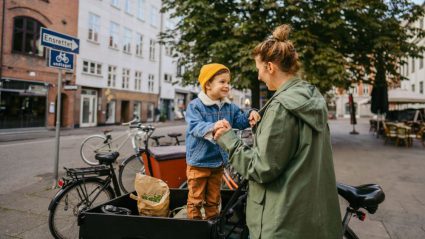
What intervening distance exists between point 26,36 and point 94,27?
646 cm

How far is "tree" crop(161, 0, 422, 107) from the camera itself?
1055 centimetres

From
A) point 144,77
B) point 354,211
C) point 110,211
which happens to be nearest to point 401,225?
point 354,211

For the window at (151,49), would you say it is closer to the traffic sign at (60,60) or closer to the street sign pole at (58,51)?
the street sign pole at (58,51)

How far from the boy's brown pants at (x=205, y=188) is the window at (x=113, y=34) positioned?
2660 centimetres

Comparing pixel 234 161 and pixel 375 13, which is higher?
pixel 375 13

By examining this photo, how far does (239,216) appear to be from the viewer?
2244 millimetres

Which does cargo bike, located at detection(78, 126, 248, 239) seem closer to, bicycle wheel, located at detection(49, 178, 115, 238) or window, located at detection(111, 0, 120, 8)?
bicycle wheel, located at detection(49, 178, 115, 238)

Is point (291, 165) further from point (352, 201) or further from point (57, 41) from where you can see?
point (57, 41)

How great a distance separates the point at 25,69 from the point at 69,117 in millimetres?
4616

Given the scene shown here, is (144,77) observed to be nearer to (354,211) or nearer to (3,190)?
(3,190)

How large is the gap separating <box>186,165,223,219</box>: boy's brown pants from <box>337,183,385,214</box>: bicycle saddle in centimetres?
100

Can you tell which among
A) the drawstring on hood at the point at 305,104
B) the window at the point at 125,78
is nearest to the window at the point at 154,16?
the window at the point at 125,78

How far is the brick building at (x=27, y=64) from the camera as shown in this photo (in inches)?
703

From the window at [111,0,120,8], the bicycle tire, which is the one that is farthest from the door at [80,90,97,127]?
the bicycle tire
